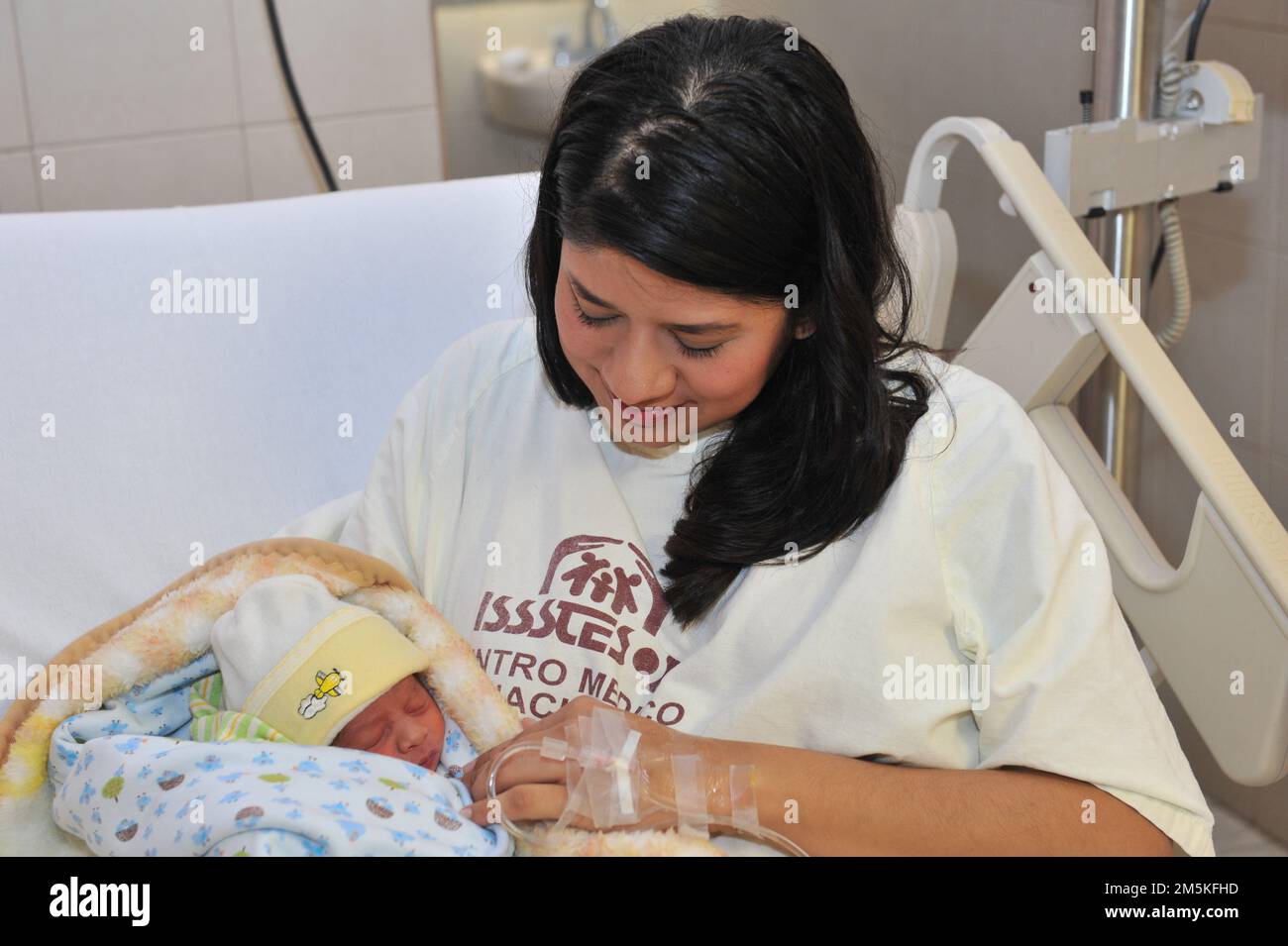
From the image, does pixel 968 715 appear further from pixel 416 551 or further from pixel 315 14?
pixel 315 14

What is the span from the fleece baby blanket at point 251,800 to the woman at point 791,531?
2.6 inches

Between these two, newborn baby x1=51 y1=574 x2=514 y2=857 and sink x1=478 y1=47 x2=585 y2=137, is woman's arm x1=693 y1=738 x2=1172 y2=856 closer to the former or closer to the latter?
newborn baby x1=51 y1=574 x2=514 y2=857

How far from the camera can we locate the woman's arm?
1.18 meters

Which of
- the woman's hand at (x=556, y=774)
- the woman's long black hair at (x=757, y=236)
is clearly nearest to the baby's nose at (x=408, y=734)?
the woman's hand at (x=556, y=774)

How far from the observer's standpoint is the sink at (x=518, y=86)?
3.12m

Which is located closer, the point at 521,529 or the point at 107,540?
the point at 521,529

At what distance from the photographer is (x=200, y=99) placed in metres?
2.08

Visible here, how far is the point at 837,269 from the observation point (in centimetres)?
119
